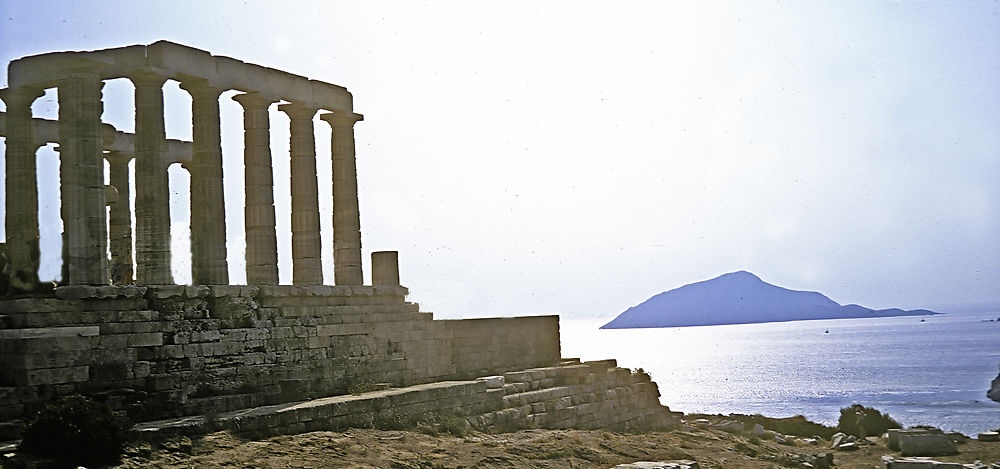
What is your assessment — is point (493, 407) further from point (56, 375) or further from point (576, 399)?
point (56, 375)

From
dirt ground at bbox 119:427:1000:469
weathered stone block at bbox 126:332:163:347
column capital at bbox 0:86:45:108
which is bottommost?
dirt ground at bbox 119:427:1000:469

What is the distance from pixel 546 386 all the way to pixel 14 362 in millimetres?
13355

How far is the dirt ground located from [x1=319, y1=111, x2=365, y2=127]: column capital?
362 inches

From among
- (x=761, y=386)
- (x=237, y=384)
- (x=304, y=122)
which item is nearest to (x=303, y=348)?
(x=237, y=384)

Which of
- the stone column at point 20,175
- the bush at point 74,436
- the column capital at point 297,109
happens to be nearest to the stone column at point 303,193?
the column capital at point 297,109

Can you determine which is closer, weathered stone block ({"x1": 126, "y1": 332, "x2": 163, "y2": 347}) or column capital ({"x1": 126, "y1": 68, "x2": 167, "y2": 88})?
weathered stone block ({"x1": 126, "y1": 332, "x2": 163, "y2": 347})

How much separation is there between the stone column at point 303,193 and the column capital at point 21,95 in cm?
547

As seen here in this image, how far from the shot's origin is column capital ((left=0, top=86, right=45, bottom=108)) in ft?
72.6

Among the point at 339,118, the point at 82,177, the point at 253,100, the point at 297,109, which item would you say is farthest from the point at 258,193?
the point at 82,177

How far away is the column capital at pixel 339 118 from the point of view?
2616 cm

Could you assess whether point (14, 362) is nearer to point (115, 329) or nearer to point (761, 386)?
point (115, 329)

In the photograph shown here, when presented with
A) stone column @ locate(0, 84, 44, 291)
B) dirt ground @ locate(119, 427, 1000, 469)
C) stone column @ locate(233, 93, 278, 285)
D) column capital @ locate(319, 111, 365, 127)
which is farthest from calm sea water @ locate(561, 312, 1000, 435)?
stone column @ locate(0, 84, 44, 291)

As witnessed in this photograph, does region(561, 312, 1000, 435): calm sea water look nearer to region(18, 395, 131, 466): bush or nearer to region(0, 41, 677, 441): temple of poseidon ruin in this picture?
region(0, 41, 677, 441): temple of poseidon ruin

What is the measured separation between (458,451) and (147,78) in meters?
10.1
